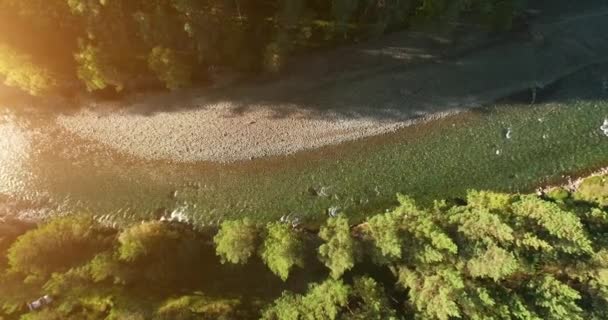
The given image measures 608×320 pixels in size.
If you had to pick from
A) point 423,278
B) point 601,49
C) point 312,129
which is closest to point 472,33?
point 601,49

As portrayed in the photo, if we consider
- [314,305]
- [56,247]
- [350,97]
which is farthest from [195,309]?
[350,97]

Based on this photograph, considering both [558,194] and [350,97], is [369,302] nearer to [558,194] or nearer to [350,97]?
[350,97]

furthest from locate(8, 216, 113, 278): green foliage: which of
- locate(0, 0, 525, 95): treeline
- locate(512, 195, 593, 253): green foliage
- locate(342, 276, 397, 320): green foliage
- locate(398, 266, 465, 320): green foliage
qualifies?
locate(512, 195, 593, 253): green foliage

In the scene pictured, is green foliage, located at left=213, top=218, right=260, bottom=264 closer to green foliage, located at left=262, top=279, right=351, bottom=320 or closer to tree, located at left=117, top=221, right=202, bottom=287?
tree, located at left=117, top=221, right=202, bottom=287

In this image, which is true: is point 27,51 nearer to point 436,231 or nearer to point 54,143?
point 54,143

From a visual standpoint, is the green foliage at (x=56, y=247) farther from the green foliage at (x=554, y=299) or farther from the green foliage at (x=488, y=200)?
the green foliage at (x=554, y=299)
